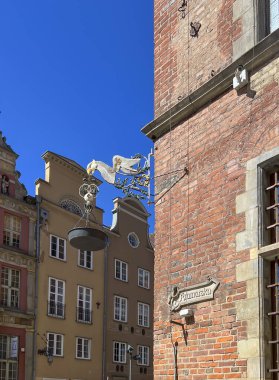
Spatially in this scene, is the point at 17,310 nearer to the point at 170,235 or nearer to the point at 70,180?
the point at 70,180

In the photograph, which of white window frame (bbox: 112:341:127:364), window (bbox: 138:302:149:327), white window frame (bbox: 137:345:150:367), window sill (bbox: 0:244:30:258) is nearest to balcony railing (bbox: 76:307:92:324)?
white window frame (bbox: 112:341:127:364)

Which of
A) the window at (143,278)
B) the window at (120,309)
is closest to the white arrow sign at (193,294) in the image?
the window at (120,309)

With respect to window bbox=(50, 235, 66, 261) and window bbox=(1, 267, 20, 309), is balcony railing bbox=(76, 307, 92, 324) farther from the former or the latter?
window bbox=(1, 267, 20, 309)

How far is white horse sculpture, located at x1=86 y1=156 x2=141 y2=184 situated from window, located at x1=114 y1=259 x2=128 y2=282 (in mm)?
27188

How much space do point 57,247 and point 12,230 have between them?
9.55 ft

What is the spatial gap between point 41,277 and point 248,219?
24691mm

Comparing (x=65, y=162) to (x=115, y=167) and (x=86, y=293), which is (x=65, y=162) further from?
(x=115, y=167)

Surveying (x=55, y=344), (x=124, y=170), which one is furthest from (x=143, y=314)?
(x=124, y=170)

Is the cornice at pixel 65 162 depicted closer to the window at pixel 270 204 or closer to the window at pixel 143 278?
the window at pixel 143 278

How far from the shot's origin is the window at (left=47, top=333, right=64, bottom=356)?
3033 centimetres

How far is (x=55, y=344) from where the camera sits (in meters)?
30.6

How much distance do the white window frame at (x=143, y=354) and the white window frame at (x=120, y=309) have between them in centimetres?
236

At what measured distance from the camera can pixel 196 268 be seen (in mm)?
7836

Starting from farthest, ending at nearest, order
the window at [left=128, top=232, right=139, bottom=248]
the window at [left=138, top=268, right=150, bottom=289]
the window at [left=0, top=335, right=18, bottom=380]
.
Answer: the window at [left=128, top=232, right=139, bottom=248]
the window at [left=138, top=268, right=150, bottom=289]
the window at [left=0, top=335, right=18, bottom=380]
